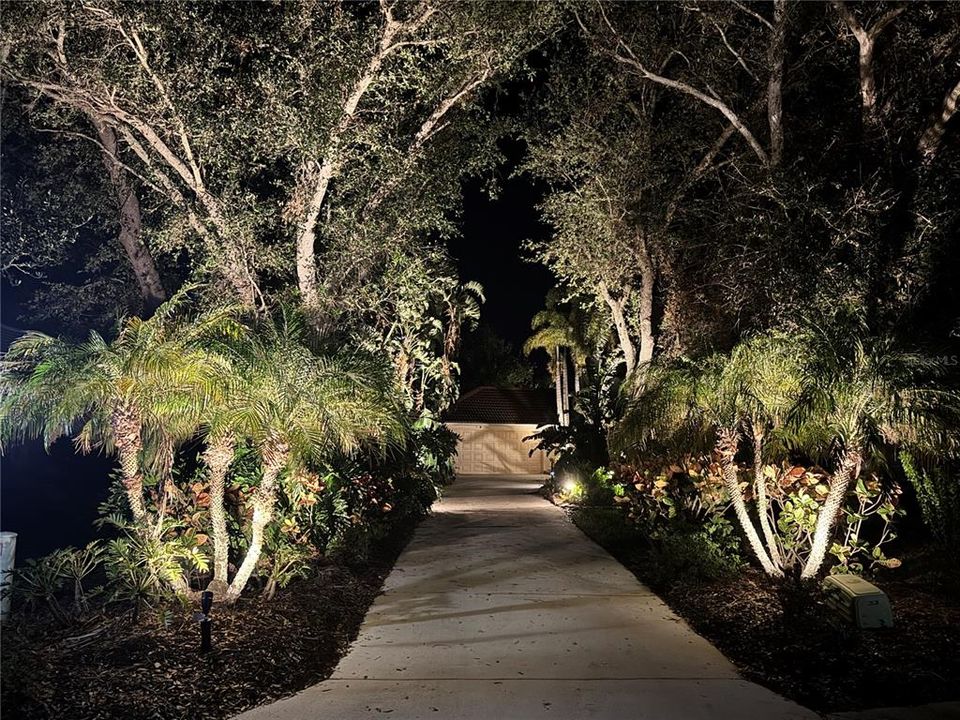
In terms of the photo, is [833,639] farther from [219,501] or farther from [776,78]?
[776,78]

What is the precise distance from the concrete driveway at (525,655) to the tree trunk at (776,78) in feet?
21.3

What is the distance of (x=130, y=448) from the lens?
718cm

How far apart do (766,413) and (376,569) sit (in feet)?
16.9

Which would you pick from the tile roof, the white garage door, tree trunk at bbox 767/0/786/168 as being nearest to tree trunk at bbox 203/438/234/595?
tree trunk at bbox 767/0/786/168

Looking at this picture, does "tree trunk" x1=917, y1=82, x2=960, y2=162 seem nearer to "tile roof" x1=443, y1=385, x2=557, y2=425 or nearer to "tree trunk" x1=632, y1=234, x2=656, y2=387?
"tree trunk" x1=632, y1=234, x2=656, y2=387

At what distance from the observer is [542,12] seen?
464 inches

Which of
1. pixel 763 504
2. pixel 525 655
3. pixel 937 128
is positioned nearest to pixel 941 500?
pixel 763 504

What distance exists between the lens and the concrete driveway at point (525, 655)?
5.41 meters

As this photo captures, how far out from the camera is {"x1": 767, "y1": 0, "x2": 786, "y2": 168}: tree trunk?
11.5m

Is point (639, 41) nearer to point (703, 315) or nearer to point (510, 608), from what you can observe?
point (703, 315)

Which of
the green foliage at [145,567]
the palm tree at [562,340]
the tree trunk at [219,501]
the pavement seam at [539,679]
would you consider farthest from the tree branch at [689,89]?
the palm tree at [562,340]

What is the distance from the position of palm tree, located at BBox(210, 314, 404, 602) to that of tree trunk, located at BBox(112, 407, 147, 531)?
68 centimetres

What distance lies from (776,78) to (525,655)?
29.7 ft

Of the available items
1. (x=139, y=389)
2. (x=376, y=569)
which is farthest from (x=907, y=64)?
(x=139, y=389)
